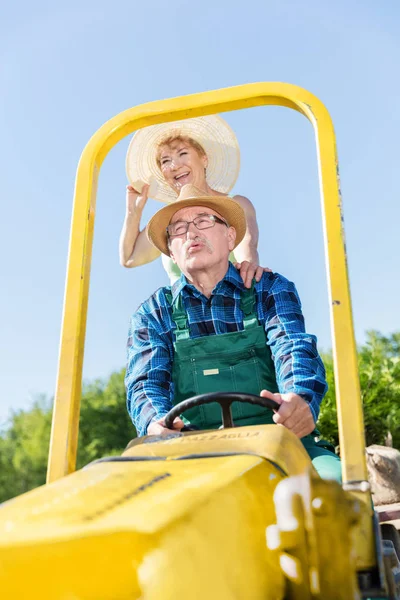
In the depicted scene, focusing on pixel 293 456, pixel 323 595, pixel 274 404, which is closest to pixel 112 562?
pixel 323 595

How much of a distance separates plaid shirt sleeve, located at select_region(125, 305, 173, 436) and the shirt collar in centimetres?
14

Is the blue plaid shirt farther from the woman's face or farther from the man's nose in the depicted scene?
the woman's face

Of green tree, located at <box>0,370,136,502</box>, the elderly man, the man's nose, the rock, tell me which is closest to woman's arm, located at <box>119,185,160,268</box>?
the elderly man

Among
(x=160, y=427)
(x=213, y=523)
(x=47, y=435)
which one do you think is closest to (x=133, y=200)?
(x=160, y=427)

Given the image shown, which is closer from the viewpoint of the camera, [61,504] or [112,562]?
[112,562]

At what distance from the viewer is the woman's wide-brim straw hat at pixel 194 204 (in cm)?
248

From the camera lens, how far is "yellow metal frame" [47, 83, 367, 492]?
5.36ft

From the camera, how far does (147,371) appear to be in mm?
2289

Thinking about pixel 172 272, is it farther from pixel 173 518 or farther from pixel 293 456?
pixel 173 518

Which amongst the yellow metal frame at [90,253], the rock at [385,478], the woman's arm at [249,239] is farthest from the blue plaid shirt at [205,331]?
the rock at [385,478]

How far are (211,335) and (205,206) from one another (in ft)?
1.83

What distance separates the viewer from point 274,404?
1720 millimetres

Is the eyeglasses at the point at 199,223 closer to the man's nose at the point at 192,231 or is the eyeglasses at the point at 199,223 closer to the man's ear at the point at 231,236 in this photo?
the man's nose at the point at 192,231

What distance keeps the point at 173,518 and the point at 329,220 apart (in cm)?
121
